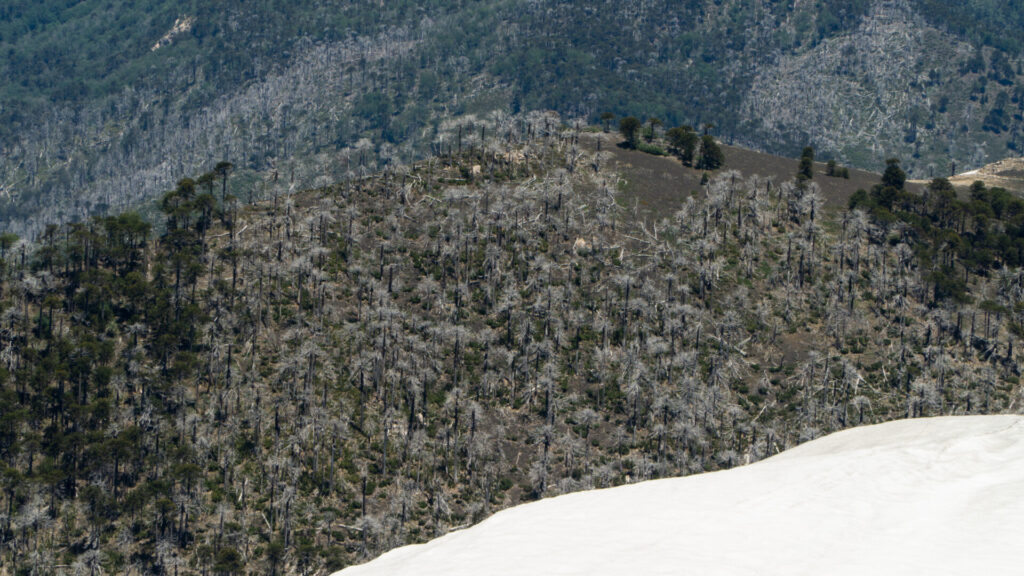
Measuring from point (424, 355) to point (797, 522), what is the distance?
12600 centimetres

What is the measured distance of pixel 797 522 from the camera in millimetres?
29547

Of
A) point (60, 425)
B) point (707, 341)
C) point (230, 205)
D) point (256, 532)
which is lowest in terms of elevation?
point (256, 532)

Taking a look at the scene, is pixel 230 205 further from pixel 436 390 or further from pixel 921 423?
pixel 921 423

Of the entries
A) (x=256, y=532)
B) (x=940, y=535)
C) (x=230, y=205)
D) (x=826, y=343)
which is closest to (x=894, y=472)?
(x=940, y=535)

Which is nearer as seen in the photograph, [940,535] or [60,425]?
[940,535]

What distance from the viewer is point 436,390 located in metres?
152

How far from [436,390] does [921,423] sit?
11673 centimetres

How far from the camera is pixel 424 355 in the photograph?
153 metres

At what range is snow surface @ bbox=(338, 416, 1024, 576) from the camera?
2680 cm

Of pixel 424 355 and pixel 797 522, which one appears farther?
pixel 424 355

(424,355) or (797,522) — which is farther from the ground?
(797,522)

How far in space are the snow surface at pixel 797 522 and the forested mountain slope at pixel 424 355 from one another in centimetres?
9513

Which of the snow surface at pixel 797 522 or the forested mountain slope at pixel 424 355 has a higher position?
the snow surface at pixel 797 522

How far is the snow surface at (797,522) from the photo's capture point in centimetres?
2680
